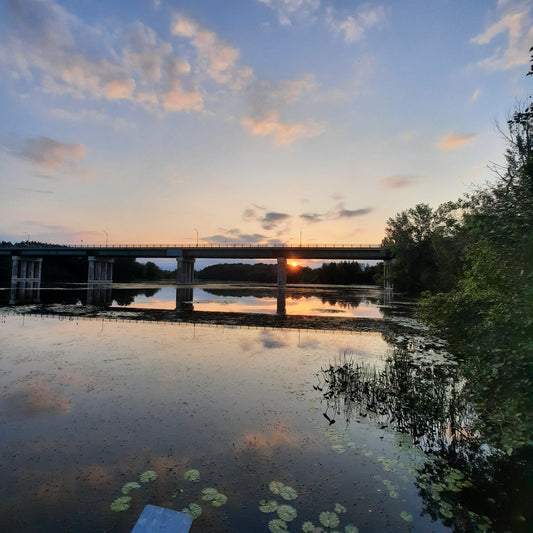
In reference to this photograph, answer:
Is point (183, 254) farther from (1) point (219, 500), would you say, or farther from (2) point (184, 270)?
(1) point (219, 500)

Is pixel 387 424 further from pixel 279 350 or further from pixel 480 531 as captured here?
pixel 279 350

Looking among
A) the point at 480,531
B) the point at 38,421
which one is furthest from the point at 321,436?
the point at 38,421

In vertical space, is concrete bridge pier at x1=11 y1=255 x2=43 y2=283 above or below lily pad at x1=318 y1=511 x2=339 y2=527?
above

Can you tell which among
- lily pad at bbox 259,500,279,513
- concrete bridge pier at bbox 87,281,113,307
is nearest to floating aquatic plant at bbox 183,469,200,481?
lily pad at bbox 259,500,279,513

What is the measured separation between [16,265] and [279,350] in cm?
12610

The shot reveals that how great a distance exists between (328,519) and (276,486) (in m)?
1.17

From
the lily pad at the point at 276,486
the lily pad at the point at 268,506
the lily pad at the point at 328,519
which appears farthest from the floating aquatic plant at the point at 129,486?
the lily pad at the point at 328,519

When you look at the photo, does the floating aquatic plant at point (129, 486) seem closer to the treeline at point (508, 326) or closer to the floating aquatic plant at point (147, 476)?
the floating aquatic plant at point (147, 476)

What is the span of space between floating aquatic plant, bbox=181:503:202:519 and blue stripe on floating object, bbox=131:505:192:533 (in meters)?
0.92

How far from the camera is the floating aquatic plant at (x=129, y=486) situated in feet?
18.9

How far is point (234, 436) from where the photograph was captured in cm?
791

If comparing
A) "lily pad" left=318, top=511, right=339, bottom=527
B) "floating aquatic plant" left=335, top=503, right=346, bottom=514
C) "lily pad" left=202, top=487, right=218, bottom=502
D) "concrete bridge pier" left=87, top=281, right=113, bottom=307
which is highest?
"concrete bridge pier" left=87, top=281, right=113, bottom=307

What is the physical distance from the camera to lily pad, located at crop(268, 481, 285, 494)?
19.4 ft

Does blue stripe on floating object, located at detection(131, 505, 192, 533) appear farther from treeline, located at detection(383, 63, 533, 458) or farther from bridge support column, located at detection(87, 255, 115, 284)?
bridge support column, located at detection(87, 255, 115, 284)
